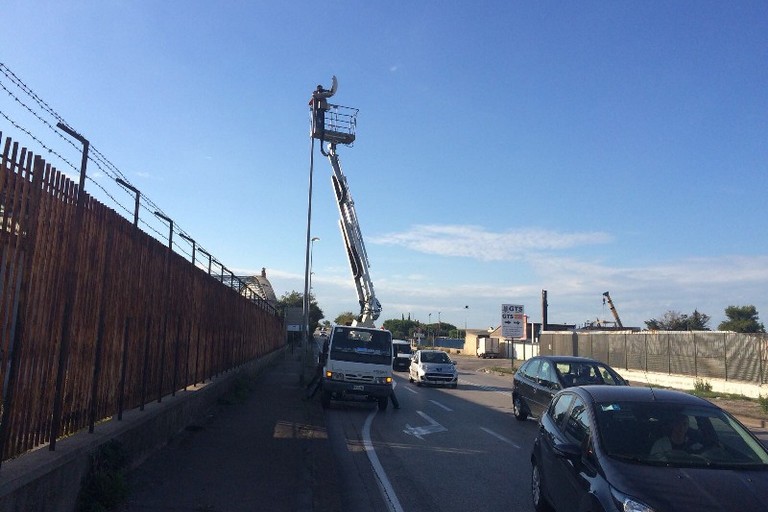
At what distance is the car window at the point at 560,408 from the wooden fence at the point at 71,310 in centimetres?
494

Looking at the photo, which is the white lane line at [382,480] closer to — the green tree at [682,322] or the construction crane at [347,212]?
the construction crane at [347,212]

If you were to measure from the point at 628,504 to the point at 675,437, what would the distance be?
124 centimetres

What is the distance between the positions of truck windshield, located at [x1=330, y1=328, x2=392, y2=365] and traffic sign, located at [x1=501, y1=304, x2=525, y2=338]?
86.8 feet

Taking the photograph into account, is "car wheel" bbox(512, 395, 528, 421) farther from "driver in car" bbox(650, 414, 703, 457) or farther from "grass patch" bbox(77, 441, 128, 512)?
"grass patch" bbox(77, 441, 128, 512)

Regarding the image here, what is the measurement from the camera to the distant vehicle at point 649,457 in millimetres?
4363

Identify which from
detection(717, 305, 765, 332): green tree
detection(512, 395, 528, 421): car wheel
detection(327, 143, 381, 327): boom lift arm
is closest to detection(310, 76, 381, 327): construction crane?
detection(327, 143, 381, 327): boom lift arm

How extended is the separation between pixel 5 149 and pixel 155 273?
4.90m

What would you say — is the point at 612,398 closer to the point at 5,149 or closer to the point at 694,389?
the point at 5,149

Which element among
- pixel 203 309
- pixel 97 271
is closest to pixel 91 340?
pixel 97 271

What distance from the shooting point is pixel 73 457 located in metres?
5.78

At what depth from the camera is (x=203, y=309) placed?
14.0 meters

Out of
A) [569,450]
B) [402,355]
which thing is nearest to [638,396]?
[569,450]

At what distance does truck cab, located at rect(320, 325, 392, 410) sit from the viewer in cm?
1677

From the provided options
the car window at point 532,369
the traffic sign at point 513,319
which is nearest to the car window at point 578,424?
the car window at point 532,369
